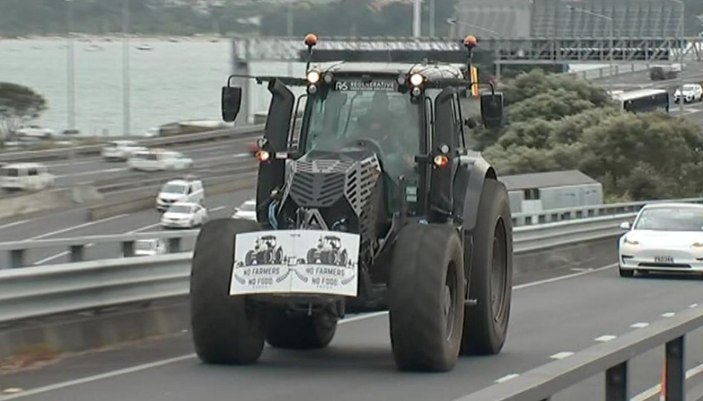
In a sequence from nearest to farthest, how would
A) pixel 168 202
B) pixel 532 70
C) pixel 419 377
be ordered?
pixel 419 377, pixel 168 202, pixel 532 70

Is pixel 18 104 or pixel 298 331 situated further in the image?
pixel 18 104

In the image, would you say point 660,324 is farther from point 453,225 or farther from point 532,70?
point 532,70

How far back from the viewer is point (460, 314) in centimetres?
1316

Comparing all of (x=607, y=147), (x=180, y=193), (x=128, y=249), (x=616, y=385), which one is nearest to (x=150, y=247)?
(x=128, y=249)

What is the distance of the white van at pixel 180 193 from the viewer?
39625 millimetres

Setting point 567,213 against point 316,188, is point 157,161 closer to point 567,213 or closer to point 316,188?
point 567,213

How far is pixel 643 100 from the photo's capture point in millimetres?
89938

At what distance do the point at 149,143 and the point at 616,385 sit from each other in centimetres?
4835

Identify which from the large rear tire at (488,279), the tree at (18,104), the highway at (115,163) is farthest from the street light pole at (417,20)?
the large rear tire at (488,279)

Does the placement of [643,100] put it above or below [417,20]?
below

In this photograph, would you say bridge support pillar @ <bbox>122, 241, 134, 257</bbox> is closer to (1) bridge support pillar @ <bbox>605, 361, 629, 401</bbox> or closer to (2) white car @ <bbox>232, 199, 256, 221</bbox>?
(2) white car @ <bbox>232, 199, 256, 221</bbox>

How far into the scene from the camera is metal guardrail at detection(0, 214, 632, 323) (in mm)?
13578

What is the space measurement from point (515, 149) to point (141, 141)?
20414mm

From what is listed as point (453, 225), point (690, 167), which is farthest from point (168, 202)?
point (690, 167)
